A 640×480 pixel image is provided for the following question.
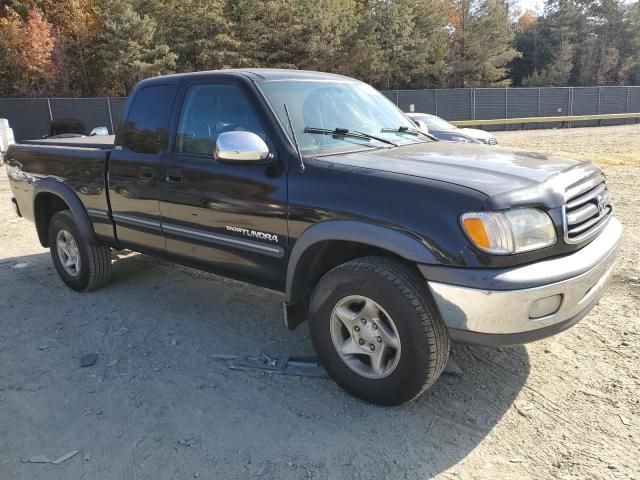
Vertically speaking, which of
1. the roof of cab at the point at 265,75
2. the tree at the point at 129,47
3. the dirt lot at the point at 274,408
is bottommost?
the dirt lot at the point at 274,408

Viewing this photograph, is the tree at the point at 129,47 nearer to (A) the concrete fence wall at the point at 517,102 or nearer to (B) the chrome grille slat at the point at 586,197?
(A) the concrete fence wall at the point at 517,102

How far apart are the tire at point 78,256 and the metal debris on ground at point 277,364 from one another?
1.97m

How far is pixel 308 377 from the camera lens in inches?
136

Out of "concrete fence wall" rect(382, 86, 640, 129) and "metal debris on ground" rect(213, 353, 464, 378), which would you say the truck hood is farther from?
"concrete fence wall" rect(382, 86, 640, 129)

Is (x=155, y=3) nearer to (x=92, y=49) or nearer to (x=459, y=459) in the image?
(x=92, y=49)

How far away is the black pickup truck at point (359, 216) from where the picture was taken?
2623mm

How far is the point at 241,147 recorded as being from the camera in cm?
314

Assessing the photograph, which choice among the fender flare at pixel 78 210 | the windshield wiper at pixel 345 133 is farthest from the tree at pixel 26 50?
the windshield wiper at pixel 345 133

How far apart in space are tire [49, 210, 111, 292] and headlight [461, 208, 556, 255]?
12.2 ft

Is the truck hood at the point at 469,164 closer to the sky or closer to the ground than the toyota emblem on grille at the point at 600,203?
closer to the sky

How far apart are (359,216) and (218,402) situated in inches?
55.7

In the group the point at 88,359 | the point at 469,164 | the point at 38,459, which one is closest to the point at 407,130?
the point at 469,164

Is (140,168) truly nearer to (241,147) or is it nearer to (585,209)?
(241,147)

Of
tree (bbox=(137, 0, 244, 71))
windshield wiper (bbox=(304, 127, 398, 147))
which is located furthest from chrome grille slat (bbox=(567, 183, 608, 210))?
tree (bbox=(137, 0, 244, 71))
